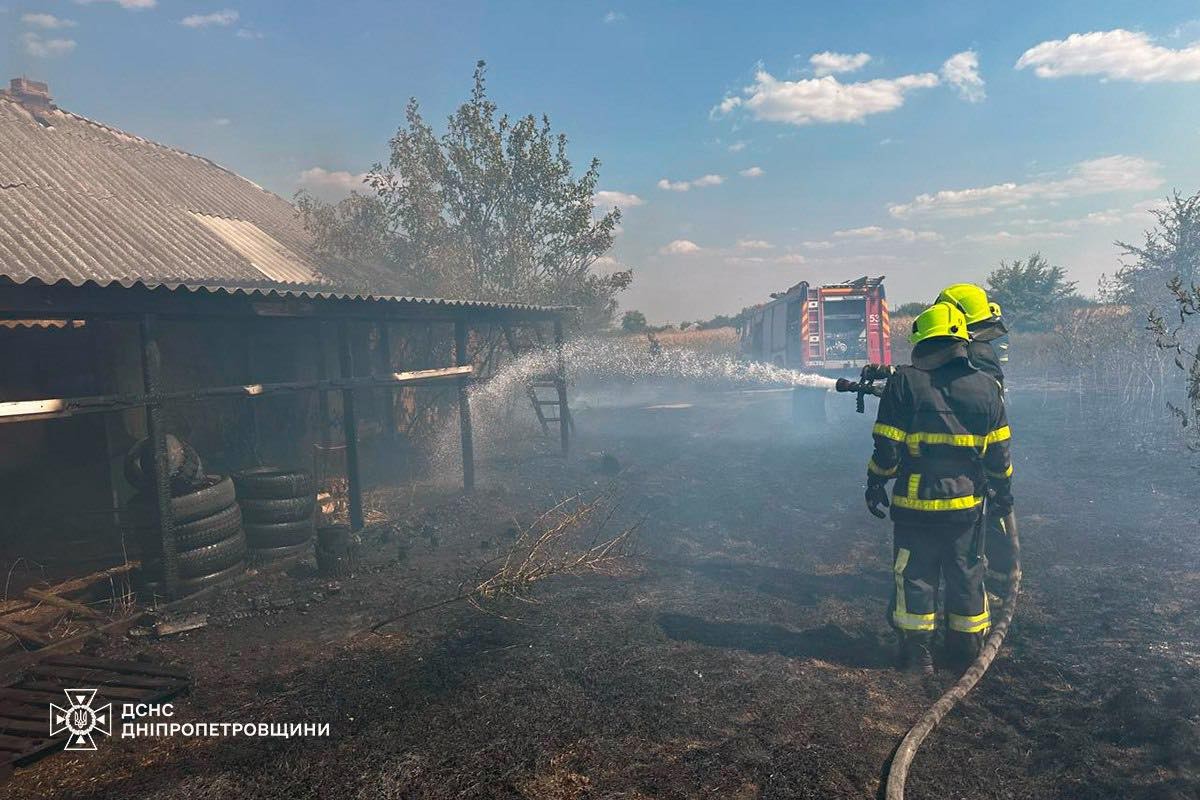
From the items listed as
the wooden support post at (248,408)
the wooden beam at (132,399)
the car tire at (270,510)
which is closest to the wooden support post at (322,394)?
the wooden support post at (248,408)

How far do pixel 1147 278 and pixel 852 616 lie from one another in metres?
16.7

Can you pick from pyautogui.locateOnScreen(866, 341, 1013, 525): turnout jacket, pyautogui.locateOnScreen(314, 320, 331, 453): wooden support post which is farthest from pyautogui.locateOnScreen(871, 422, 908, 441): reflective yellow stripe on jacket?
pyautogui.locateOnScreen(314, 320, 331, 453): wooden support post

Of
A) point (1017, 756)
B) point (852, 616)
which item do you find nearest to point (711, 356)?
point (852, 616)

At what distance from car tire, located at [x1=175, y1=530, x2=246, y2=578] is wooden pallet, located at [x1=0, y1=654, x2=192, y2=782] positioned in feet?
4.42

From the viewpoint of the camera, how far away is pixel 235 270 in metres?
10.8

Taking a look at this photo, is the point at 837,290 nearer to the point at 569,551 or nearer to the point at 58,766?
the point at 569,551

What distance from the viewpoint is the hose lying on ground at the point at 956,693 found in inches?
123

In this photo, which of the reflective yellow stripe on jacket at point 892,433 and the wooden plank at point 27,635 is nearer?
the reflective yellow stripe on jacket at point 892,433

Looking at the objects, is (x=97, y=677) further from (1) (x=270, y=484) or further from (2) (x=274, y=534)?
(1) (x=270, y=484)

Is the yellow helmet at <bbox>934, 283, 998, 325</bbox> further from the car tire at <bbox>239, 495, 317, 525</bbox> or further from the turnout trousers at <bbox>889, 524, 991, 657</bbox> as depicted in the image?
the car tire at <bbox>239, 495, 317, 525</bbox>

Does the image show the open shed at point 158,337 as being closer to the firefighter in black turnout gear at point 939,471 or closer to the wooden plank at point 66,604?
the wooden plank at point 66,604

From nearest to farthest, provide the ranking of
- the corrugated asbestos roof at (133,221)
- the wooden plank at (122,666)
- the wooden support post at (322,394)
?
the wooden plank at (122,666)
the corrugated asbestos roof at (133,221)
the wooden support post at (322,394)

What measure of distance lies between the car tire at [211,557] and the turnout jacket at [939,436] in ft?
20.1

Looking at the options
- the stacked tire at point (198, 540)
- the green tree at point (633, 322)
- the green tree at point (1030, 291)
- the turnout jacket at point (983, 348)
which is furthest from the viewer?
the green tree at point (633, 322)
